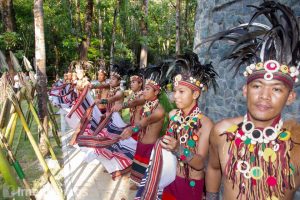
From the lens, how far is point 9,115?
191 inches

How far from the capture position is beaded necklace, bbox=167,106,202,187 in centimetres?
347

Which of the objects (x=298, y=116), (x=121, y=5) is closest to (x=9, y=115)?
(x=298, y=116)

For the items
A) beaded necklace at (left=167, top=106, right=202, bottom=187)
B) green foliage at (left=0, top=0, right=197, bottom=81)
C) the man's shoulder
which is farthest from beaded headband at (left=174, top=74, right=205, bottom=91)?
green foliage at (left=0, top=0, right=197, bottom=81)

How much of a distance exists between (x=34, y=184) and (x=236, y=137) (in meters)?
4.56

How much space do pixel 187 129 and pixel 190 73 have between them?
0.65m

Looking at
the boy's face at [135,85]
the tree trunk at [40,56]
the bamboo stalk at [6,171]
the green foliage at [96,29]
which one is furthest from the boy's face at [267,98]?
the green foliage at [96,29]

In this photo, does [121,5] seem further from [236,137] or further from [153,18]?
[236,137]

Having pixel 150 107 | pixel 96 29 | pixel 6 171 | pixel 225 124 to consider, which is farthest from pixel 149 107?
pixel 96 29

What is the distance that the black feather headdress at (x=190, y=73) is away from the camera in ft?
11.8

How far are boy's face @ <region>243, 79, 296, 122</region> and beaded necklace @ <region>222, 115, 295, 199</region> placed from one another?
19cm

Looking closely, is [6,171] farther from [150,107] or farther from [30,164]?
[30,164]

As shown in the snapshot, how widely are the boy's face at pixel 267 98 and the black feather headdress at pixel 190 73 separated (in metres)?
1.33

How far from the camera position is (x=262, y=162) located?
2.43 meters

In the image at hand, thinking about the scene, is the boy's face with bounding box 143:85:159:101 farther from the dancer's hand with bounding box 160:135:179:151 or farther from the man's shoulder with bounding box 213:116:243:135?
the man's shoulder with bounding box 213:116:243:135
